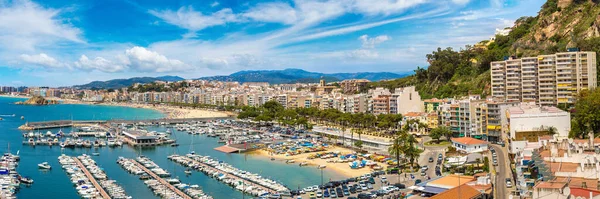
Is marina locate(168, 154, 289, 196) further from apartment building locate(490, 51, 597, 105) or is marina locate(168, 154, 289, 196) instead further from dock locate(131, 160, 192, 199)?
apartment building locate(490, 51, 597, 105)

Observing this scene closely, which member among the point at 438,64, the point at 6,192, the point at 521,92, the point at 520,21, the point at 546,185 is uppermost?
the point at 520,21

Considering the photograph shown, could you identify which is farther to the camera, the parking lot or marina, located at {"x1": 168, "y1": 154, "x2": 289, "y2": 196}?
marina, located at {"x1": 168, "y1": 154, "x2": 289, "y2": 196}

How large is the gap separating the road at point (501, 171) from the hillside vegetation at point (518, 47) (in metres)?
15.6

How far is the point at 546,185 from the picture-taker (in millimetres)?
14547

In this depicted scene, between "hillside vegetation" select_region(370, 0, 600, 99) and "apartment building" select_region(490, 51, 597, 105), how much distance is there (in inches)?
128

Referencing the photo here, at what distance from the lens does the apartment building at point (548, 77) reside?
36.9m

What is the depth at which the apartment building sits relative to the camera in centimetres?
3694

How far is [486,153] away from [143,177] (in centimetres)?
2205

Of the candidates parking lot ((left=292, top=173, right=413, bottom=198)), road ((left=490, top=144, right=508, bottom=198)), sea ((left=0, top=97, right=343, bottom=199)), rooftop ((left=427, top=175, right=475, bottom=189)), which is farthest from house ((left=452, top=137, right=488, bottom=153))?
rooftop ((left=427, top=175, right=475, bottom=189))

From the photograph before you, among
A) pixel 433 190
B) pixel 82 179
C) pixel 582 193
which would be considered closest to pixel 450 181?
pixel 433 190

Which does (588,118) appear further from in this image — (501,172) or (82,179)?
(82,179)

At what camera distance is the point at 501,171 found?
24.6 meters

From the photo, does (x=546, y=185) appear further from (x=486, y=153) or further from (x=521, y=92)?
(x=521, y=92)

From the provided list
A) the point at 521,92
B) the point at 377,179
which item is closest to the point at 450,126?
the point at 521,92
